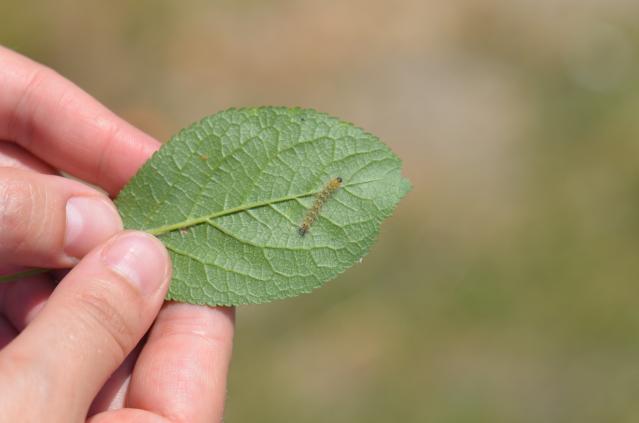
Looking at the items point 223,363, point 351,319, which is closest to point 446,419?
point 351,319

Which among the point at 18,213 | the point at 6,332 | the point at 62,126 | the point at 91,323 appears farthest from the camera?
the point at 62,126

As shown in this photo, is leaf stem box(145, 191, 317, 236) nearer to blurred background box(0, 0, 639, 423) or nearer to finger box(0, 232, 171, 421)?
finger box(0, 232, 171, 421)

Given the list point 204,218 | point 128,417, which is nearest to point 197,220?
point 204,218

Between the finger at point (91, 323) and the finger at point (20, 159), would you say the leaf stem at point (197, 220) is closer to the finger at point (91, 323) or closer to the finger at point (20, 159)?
the finger at point (91, 323)

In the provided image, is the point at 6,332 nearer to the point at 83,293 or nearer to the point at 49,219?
the point at 49,219

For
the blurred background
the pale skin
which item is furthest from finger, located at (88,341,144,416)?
the blurred background

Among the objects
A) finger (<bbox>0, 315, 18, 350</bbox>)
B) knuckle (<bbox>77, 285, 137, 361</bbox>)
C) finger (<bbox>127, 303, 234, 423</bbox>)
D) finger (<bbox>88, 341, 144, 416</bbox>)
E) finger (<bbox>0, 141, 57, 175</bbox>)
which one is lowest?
finger (<bbox>0, 315, 18, 350</bbox>)
